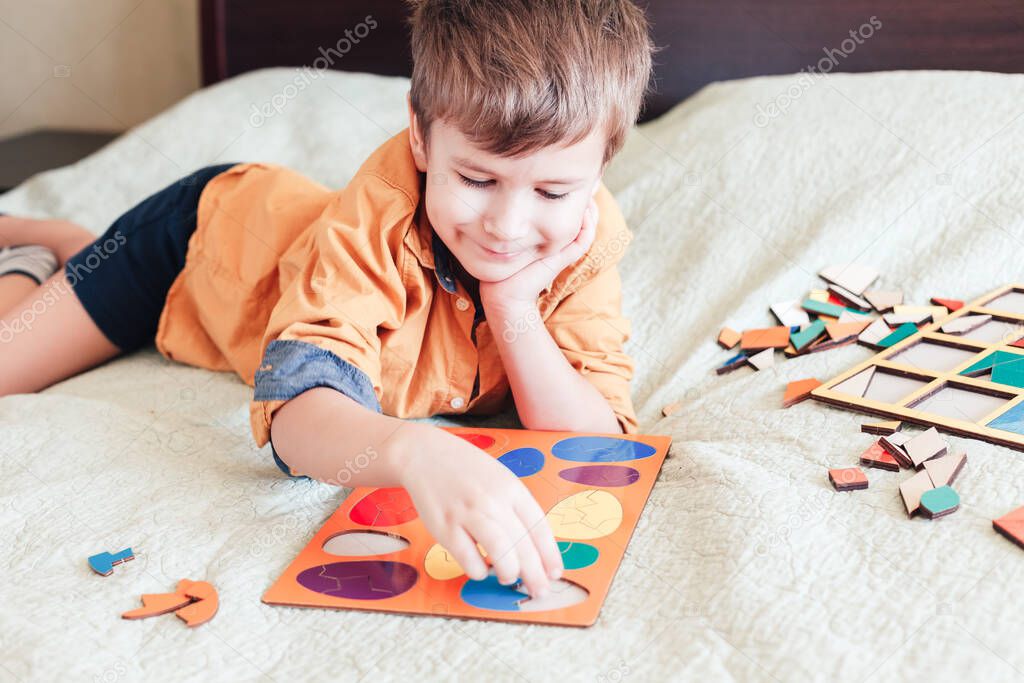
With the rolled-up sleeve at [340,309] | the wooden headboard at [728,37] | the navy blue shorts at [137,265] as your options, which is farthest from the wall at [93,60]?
the rolled-up sleeve at [340,309]

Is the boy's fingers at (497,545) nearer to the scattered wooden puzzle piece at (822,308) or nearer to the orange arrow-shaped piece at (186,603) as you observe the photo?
the orange arrow-shaped piece at (186,603)

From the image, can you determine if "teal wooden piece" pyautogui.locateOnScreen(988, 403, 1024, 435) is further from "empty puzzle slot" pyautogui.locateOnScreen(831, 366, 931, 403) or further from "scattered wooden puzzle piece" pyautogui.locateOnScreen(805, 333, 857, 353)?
"scattered wooden puzzle piece" pyautogui.locateOnScreen(805, 333, 857, 353)

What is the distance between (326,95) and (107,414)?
0.91 metres

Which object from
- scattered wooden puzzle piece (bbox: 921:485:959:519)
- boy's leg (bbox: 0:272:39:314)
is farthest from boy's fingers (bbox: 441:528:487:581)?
boy's leg (bbox: 0:272:39:314)

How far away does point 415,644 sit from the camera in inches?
26.5

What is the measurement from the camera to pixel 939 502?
749 mm

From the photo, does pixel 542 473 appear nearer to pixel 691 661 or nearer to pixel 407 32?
pixel 691 661

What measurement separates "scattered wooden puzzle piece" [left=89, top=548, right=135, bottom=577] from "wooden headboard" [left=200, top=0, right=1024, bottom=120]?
1.37 meters

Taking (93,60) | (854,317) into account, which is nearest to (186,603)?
(854,317)

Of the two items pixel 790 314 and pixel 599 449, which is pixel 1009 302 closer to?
Answer: pixel 790 314

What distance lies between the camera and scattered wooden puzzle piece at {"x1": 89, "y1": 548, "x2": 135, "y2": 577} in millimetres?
750

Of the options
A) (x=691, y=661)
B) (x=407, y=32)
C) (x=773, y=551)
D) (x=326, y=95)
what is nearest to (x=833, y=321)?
(x=773, y=551)

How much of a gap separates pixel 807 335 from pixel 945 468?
35cm
